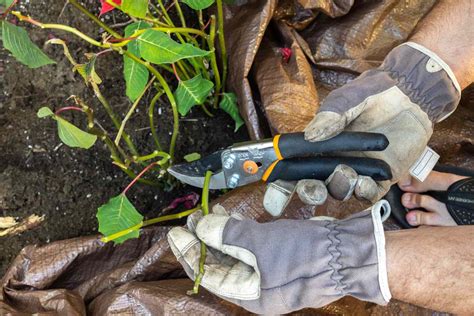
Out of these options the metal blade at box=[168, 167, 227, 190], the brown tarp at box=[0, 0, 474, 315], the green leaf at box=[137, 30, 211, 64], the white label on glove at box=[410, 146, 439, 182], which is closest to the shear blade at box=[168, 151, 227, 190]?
the metal blade at box=[168, 167, 227, 190]

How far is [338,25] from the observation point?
56.8 inches

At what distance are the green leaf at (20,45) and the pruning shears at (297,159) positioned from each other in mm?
406

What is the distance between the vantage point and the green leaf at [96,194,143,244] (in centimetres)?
106

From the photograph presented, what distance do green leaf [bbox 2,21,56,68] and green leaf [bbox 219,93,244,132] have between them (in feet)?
1.76

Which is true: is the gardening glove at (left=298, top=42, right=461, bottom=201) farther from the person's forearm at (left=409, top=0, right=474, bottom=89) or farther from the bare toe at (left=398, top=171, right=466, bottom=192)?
the bare toe at (left=398, top=171, right=466, bottom=192)

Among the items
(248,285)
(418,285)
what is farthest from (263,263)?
(418,285)

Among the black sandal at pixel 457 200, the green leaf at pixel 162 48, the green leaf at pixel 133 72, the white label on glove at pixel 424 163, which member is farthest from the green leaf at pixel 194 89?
the black sandal at pixel 457 200

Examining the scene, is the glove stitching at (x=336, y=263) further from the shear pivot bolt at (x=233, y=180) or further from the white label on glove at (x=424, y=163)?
the white label on glove at (x=424, y=163)

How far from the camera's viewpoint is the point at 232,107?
138 centimetres

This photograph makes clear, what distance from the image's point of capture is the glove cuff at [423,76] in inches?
42.7

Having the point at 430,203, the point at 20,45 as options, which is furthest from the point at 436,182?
the point at 20,45

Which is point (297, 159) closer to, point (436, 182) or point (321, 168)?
point (321, 168)

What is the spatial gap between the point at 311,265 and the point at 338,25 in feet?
2.75

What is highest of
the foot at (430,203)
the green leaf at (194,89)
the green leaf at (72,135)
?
the green leaf at (72,135)
